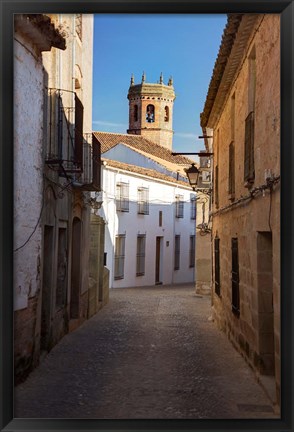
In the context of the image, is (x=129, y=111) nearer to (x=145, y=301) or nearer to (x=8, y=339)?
(x=145, y=301)

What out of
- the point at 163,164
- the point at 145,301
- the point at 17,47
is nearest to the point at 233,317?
the point at 17,47

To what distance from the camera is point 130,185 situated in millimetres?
23906

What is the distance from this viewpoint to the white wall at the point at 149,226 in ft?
73.6

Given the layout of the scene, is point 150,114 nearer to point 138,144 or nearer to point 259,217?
point 138,144

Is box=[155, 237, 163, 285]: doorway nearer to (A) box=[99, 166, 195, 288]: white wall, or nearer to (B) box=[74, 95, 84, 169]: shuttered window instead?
(A) box=[99, 166, 195, 288]: white wall

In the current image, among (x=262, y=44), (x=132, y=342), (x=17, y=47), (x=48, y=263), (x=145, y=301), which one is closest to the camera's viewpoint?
(x=17, y=47)

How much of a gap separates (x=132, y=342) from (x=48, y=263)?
249 cm

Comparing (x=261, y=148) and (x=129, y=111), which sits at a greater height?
(x=129, y=111)

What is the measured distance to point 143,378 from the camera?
7.95 meters

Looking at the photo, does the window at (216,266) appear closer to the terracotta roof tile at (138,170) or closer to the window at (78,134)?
the window at (78,134)

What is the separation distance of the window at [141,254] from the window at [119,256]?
58.8 inches

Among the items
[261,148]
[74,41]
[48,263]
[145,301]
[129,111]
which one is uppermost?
[129,111]

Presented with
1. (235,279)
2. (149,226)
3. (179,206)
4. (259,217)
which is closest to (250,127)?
(259,217)

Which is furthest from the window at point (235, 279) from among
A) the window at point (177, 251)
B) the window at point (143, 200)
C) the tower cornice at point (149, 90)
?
the tower cornice at point (149, 90)
